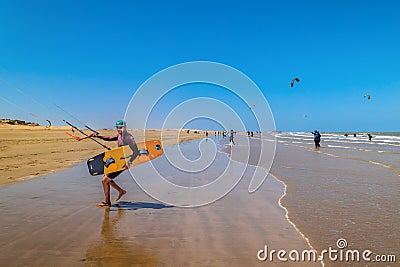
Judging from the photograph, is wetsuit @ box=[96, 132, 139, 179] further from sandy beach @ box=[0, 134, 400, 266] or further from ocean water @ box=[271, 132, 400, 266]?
ocean water @ box=[271, 132, 400, 266]

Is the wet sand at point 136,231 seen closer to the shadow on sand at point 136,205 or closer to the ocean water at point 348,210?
the shadow on sand at point 136,205

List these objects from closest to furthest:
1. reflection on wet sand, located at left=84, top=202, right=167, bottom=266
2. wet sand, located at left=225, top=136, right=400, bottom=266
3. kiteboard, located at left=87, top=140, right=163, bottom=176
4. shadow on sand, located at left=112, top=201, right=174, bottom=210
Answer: reflection on wet sand, located at left=84, top=202, right=167, bottom=266, wet sand, located at left=225, top=136, right=400, bottom=266, shadow on sand, located at left=112, top=201, right=174, bottom=210, kiteboard, located at left=87, top=140, right=163, bottom=176

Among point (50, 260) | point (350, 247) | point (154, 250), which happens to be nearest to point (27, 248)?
point (50, 260)

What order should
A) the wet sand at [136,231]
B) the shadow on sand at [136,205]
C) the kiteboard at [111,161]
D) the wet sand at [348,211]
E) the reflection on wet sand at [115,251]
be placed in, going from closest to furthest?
1. the reflection on wet sand at [115,251]
2. the wet sand at [136,231]
3. the wet sand at [348,211]
4. the shadow on sand at [136,205]
5. the kiteboard at [111,161]

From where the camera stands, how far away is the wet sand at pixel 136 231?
4.58 metres

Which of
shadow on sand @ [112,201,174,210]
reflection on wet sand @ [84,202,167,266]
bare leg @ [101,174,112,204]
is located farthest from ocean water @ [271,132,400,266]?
bare leg @ [101,174,112,204]

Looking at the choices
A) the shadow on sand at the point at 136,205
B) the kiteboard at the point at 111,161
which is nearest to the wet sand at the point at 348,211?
the shadow on sand at the point at 136,205

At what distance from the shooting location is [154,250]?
4.89 meters

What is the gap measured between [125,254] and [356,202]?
6.82 metres

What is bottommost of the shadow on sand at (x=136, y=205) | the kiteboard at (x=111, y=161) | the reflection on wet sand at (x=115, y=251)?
the reflection on wet sand at (x=115, y=251)

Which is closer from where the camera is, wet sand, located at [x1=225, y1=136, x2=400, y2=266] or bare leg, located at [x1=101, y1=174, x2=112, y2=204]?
wet sand, located at [x1=225, y1=136, x2=400, y2=266]

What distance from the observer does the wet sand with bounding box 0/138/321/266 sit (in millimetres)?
4582

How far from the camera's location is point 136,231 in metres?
5.83

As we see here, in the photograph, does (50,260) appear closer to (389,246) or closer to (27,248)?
(27,248)
